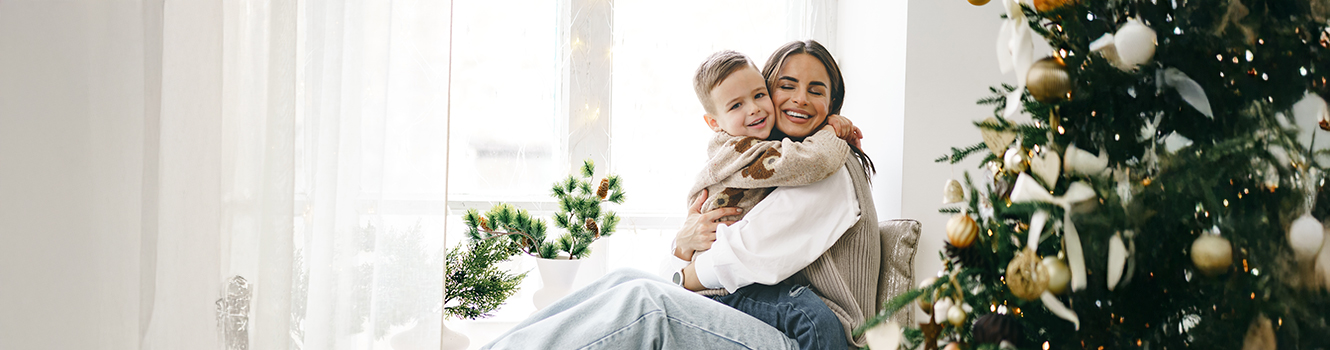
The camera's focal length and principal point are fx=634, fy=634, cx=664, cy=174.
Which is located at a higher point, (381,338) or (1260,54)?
(1260,54)

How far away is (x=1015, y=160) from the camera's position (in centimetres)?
42

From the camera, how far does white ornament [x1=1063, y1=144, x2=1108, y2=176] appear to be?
0.37m

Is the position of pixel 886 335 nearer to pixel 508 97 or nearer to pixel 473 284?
pixel 473 284

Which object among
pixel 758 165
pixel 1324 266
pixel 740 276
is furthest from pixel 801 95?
pixel 1324 266

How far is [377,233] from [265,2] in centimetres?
31

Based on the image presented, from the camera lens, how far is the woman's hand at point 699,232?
1355 millimetres

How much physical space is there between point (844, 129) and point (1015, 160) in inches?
37.8

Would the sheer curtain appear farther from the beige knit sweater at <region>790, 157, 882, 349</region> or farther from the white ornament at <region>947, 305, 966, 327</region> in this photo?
the beige knit sweater at <region>790, 157, 882, 349</region>

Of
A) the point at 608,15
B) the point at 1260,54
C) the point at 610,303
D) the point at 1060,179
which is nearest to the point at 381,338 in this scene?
the point at 610,303

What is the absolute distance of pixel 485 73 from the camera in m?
1.89

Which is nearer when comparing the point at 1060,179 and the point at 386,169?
the point at 1060,179

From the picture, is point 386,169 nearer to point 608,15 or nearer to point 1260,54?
point 1260,54

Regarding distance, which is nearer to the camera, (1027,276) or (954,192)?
(1027,276)

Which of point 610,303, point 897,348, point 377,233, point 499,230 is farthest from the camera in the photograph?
point 499,230
